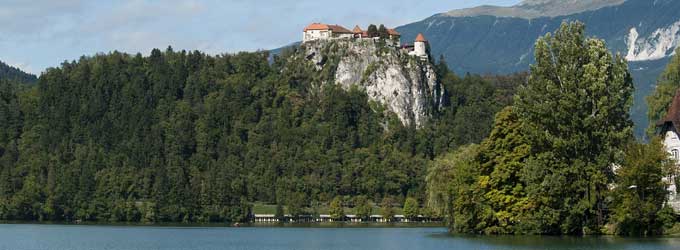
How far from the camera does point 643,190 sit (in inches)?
3199

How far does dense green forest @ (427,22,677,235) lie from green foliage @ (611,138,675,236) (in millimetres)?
62

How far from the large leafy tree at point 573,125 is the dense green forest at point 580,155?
0.06m

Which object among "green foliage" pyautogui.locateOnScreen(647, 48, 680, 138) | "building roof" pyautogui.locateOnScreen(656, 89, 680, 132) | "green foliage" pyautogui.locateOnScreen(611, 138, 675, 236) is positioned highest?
Result: "green foliage" pyautogui.locateOnScreen(647, 48, 680, 138)

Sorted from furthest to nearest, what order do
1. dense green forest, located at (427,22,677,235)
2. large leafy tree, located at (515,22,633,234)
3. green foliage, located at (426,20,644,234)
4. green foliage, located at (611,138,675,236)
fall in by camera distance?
green foliage, located at (426,20,644,234) < large leafy tree, located at (515,22,633,234) < dense green forest, located at (427,22,677,235) < green foliage, located at (611,138,675,236)

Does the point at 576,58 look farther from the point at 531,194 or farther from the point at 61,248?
the point at 61,248

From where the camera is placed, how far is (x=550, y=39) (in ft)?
283

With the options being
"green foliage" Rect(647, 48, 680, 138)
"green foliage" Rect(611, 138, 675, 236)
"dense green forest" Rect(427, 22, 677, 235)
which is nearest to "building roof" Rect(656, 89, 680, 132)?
"dense green forest" Rect(427, 22, 677, 235)

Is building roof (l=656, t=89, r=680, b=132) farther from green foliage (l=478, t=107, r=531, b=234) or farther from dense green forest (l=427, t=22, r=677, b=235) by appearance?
green foliage (l=478, t=107, r=531, b=234)

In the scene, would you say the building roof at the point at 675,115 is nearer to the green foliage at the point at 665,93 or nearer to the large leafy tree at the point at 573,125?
the large leafy tree at the point at 573,125

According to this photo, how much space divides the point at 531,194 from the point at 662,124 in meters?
13.5

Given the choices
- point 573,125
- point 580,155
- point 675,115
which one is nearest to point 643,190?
point 580,155

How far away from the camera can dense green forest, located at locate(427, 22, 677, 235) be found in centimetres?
8138

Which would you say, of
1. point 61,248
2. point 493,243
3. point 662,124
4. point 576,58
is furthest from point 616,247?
point 61,248

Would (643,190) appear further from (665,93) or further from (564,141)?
(665,93)
